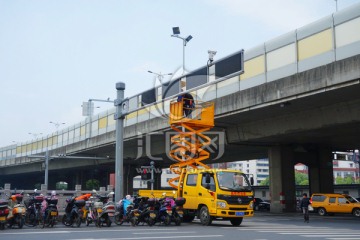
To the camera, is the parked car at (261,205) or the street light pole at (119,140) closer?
the street light pole at (119,140)

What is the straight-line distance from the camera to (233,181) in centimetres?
1783

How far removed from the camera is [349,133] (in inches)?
1240

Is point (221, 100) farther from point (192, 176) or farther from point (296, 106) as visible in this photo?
point (192, 176)

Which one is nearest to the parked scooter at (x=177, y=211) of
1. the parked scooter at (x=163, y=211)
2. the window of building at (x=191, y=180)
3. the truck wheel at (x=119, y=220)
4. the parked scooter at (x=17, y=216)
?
the parked scooter at (x=163, y=211)

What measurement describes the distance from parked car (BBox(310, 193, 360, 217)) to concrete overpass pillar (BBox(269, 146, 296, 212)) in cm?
192

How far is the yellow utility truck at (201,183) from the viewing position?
17.4 metres

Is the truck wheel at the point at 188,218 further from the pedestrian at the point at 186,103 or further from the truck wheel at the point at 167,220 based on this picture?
the pedestrian at the point at 186,103

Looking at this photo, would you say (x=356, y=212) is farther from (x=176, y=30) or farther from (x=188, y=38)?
(x=176, y=30)

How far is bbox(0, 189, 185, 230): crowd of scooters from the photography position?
16375 millimetres

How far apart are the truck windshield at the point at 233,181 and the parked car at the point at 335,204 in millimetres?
17455

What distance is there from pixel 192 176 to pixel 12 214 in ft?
23.5

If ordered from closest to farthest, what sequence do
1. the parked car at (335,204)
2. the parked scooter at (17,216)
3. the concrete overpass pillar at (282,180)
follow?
the parked scooter at (17,216), the parked car at (335,204), the concrete overpass pillar at (282,180)

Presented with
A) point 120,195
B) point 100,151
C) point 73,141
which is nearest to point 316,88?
point 120,195

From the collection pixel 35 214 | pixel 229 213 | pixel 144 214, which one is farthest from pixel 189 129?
pixel 35 214
